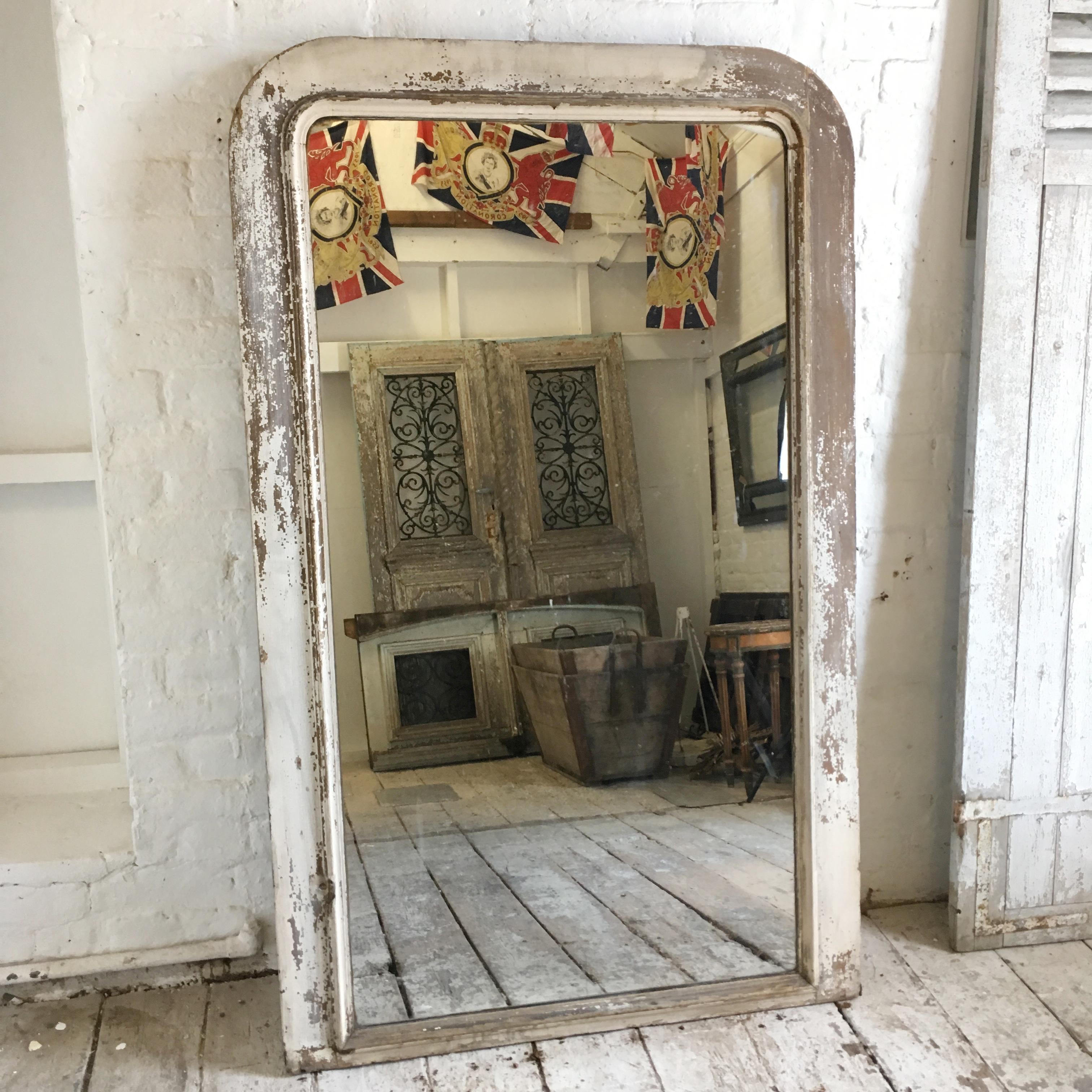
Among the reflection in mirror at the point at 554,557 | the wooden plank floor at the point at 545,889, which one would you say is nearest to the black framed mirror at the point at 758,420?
the reflection in mirror at the point at 554,557

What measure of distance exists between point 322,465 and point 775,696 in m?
0.89

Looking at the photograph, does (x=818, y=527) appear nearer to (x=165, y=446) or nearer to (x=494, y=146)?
(x=494, y=146)

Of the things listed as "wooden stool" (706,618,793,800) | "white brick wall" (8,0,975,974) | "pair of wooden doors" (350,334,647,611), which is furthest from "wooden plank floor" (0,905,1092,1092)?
"pair of wooden doors" (350,334,647,611)

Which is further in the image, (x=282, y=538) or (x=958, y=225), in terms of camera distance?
(x=958, y=225)

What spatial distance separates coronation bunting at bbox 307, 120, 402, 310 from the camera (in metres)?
1.54

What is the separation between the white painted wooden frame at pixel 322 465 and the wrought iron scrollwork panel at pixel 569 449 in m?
0.35

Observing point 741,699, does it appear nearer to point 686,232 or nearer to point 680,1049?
point 680,1049

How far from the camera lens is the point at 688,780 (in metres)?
1.67

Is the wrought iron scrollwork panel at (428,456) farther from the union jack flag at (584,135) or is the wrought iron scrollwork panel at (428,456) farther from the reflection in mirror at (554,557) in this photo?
the union jack flag at (584,135)

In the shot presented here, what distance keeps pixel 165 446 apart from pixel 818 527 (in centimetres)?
116

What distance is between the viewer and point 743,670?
1686 mm

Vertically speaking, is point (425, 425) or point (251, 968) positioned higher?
point (425, 425)

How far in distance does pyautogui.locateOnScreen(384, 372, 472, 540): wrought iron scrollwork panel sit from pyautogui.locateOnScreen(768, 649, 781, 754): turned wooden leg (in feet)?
1.93

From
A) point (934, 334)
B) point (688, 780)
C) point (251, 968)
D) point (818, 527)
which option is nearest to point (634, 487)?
point (818, 527)
